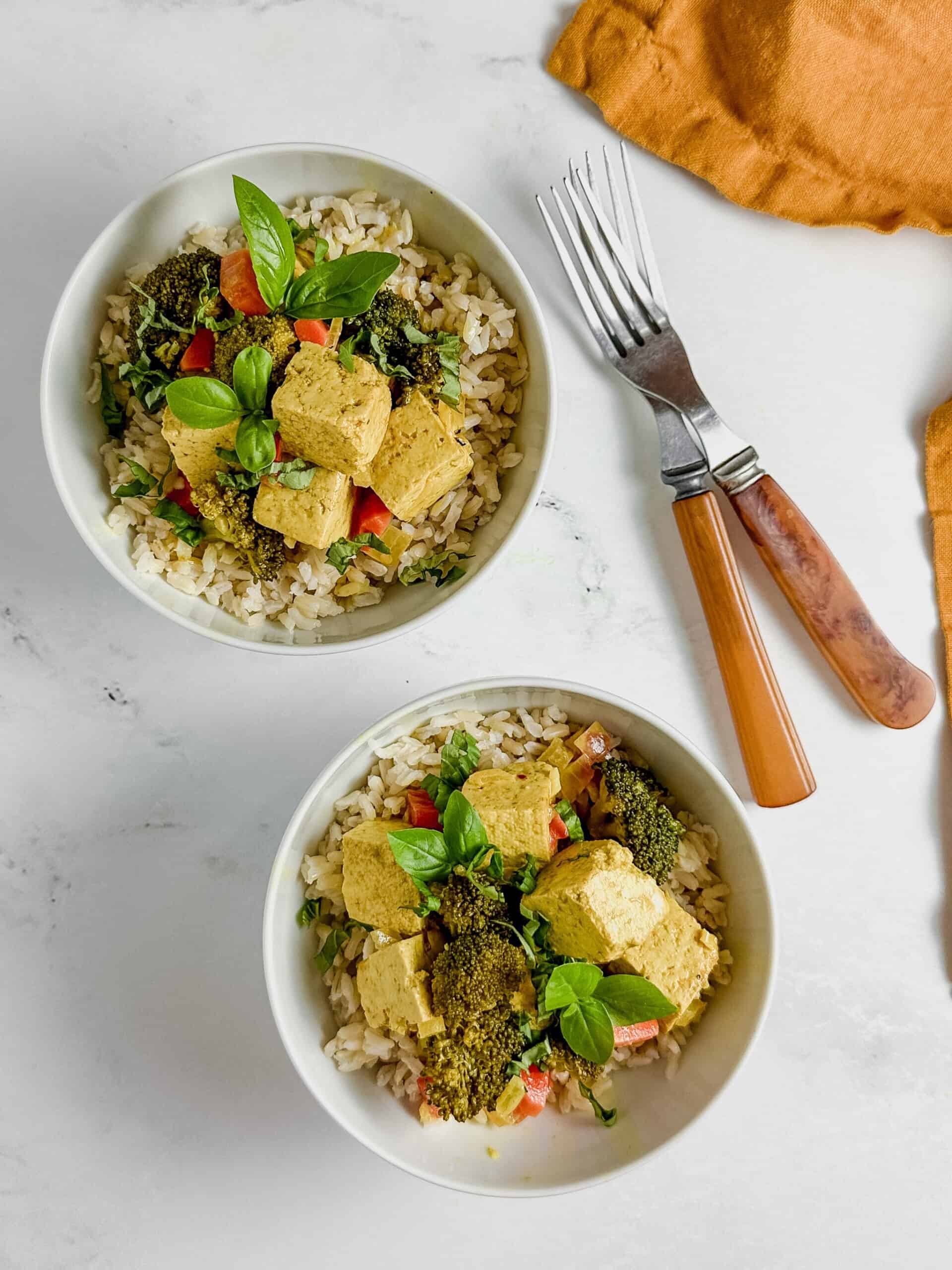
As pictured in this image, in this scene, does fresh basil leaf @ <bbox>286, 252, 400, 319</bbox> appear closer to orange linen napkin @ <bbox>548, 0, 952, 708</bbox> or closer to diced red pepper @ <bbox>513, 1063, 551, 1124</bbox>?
orange linen napkin @ <bbox>548, 0, 952, 708</bbox>

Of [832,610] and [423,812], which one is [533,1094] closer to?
[423,812]

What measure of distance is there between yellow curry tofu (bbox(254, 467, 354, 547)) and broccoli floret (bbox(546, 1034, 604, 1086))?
1.17 metres

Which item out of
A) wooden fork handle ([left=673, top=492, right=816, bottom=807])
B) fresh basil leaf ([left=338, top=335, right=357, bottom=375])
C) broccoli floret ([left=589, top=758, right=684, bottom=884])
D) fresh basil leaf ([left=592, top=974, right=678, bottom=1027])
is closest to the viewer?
fresh basil leaf ([left=592, top=974, right=678, bottom=1027])

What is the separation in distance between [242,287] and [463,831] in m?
1.26

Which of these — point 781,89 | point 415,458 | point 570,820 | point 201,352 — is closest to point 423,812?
point 570,820

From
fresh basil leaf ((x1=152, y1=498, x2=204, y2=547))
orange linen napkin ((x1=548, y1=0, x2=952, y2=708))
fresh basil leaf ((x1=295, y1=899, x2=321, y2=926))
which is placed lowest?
fresh basil leaf ((x1=295, y1=899, x2=321, y2=926))

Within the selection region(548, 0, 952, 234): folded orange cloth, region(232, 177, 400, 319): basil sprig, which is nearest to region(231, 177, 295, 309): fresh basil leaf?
region(232, 177, 400, 319): basil sprig

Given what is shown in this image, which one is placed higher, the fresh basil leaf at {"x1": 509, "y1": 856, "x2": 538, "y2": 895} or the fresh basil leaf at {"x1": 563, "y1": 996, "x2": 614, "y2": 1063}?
the fresh basil leaf at {"x1": 509, "y1": 856, "x2": 538, "y2": 895}

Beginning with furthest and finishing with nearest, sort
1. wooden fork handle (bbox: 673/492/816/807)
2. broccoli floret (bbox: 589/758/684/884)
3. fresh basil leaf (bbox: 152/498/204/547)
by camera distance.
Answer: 1. wooden fork handle (bbox: 673/492/816/807)
2. fresh basil leaf (bbox: 152/498/204/547)
3. broccoli floret (bbox: 589/758/684/884)

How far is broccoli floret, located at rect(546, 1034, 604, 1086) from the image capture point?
212cm

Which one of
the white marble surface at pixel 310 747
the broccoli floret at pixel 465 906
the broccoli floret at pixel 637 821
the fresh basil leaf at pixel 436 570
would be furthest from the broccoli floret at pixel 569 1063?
the fresh basil leaf at pixel 436 570

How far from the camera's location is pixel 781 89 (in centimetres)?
263

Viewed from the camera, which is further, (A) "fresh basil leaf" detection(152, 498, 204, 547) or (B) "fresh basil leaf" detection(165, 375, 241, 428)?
(A) "fresh basil leaf" detection(152, 498, 204, 547)

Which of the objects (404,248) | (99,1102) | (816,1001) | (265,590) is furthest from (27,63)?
(816,1001)
